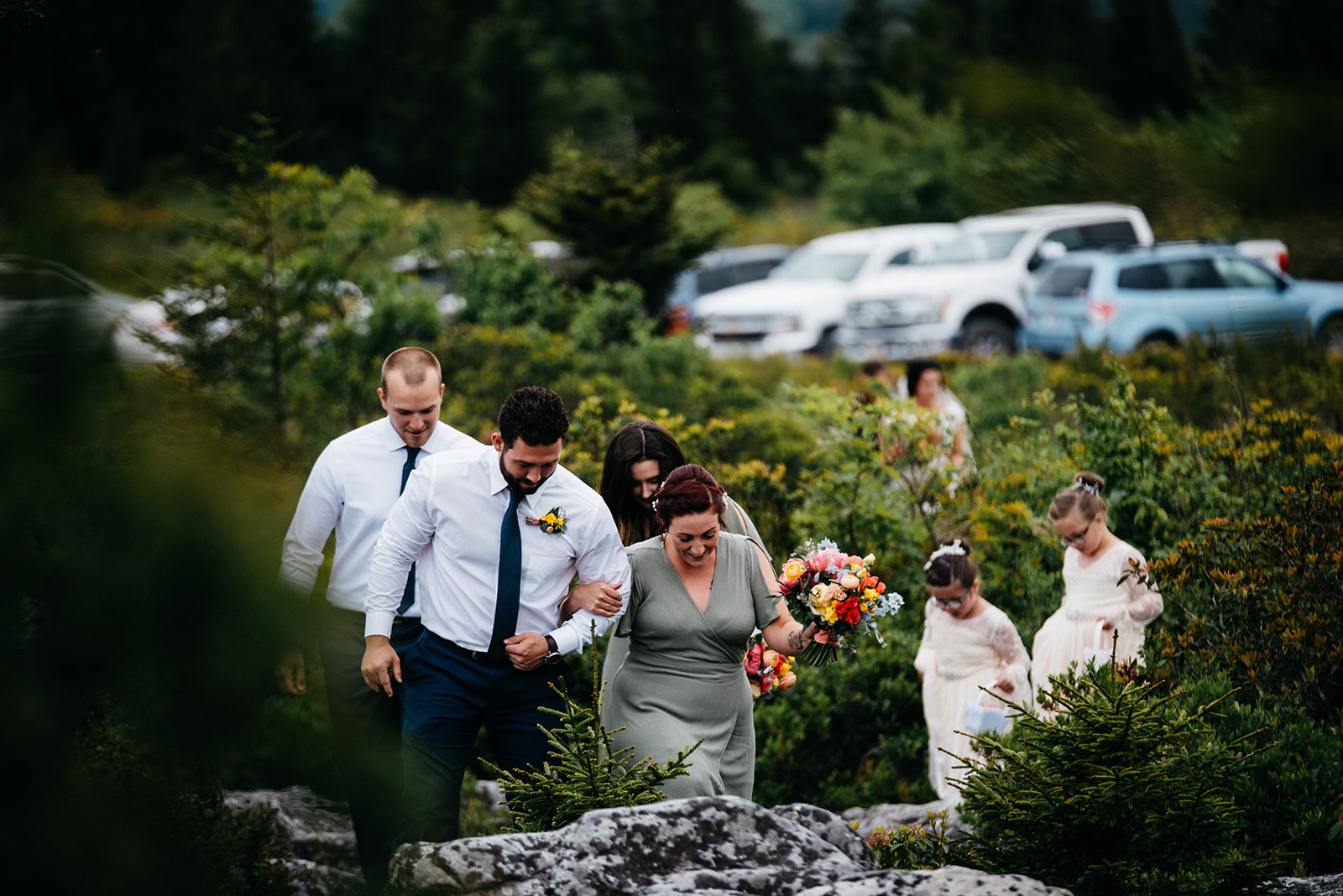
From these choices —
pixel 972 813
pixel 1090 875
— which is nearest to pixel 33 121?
pixel 1090 875

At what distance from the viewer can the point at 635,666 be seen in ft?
13.8

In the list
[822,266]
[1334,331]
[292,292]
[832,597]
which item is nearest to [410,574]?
[832,597]

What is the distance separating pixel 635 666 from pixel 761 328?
48.2 feet

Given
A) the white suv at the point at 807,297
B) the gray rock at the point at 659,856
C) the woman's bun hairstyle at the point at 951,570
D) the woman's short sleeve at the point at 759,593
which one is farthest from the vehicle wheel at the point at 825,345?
the gray rock at the point at 659,856

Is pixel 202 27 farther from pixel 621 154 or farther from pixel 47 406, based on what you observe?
pixel 621 154

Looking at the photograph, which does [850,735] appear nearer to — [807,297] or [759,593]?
[759,593]

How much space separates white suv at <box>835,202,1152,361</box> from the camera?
664 inches

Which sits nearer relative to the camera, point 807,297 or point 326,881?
point 326,881

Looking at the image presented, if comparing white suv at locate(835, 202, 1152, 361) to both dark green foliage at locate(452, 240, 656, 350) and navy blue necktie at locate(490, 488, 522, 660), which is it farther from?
navy blue necktie at locate(490, 488, 522, 660)

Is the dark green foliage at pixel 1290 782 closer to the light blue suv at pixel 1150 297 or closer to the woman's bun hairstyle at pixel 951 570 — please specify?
the woman's bun hairstyle at pixel 951 570

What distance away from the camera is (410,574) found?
456 centimetres

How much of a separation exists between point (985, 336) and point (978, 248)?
171cm

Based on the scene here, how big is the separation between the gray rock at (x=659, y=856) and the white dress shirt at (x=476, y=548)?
1081 millimetres

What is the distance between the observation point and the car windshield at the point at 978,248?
17.7m
